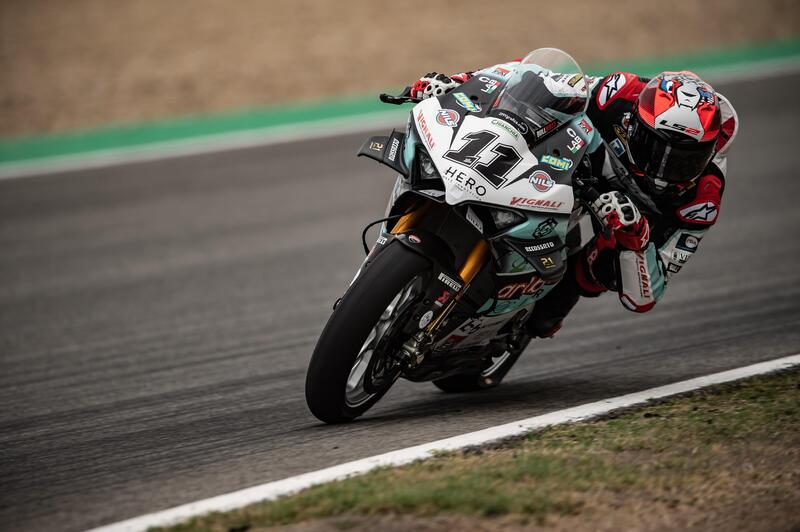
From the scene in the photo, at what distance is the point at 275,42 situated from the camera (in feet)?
59.4

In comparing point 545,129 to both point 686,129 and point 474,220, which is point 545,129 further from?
point 686,129

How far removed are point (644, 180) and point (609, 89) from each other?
2.12 feet

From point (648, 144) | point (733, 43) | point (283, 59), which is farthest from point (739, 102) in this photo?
point (648, 144)

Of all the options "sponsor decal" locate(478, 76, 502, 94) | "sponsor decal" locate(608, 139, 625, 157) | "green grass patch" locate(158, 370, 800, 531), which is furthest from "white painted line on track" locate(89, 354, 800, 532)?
"sponsor decal" locate(478, 76, 502, 94)

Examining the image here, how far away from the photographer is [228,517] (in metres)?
3.29

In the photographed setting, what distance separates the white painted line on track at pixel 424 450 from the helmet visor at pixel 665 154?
1.06 m

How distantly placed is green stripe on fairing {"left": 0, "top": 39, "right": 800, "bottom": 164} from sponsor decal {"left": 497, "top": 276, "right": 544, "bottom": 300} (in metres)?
9.80

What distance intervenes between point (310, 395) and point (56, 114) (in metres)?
11.9

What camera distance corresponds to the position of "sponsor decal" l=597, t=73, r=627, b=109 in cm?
519

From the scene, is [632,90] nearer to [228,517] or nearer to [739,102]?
[228,517]

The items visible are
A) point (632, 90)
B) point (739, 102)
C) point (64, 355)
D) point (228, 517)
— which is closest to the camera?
point (228, 517)

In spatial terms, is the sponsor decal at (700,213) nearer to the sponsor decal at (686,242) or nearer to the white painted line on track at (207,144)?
the sponsor decal at (686,242)

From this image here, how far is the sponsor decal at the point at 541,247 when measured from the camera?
4.34 metres

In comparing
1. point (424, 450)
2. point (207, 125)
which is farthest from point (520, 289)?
point (207, 125)
